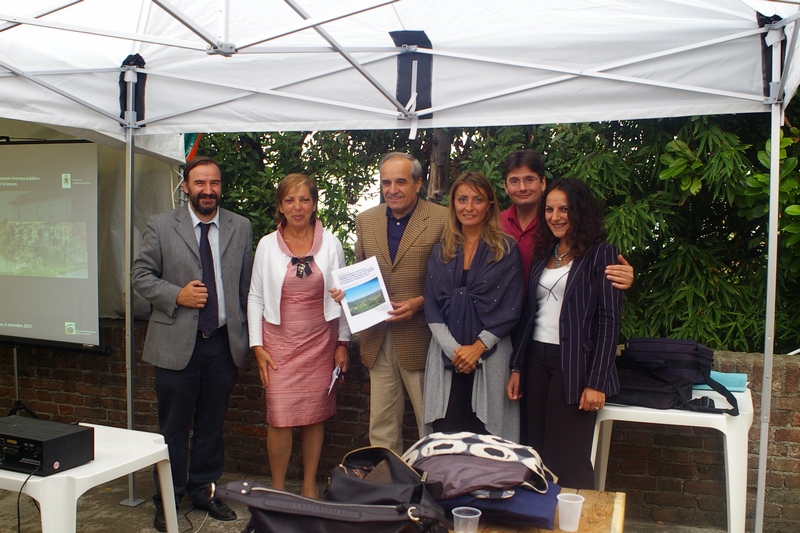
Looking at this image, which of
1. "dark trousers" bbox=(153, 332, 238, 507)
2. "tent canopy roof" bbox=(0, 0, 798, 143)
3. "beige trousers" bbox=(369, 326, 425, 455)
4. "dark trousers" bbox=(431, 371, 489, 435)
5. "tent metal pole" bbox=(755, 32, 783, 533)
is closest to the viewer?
"tent metal pole" bbox=(755, 32, 783, 533)

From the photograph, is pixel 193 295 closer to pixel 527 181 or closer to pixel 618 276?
pixel 527 181

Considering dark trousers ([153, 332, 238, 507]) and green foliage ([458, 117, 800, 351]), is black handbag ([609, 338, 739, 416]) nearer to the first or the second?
green foliage ([458, 117, 800, 351])

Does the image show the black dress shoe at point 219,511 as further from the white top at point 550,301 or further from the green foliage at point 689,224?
the green foliage at point 689,224

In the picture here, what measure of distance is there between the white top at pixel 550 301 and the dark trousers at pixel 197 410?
163 centimetres

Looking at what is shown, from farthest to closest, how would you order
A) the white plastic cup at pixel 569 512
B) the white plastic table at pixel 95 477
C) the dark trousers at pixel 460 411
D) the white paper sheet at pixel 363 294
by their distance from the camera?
the white paper sheet at pixel 363 294 → the dark trousers at pixel 460 411 → the white plastic table at pixel 95 477 → the white plastic cup at pixel 569 512

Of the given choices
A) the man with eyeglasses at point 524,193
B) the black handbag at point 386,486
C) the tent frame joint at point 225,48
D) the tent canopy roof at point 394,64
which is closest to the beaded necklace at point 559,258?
the man with eyeglasses at point 524,193

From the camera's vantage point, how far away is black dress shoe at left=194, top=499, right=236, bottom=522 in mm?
3807

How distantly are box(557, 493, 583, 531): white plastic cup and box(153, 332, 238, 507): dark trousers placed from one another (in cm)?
219

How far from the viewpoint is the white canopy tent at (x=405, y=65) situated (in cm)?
305

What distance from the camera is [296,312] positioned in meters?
3.60

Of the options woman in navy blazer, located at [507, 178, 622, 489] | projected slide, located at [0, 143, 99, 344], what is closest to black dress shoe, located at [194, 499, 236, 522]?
projected slide, located at [0, 143, 99, 344]

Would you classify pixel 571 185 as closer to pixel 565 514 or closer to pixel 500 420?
pixel 500 420

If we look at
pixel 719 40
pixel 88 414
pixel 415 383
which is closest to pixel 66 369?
pixel 88 414

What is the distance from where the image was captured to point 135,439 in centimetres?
288
